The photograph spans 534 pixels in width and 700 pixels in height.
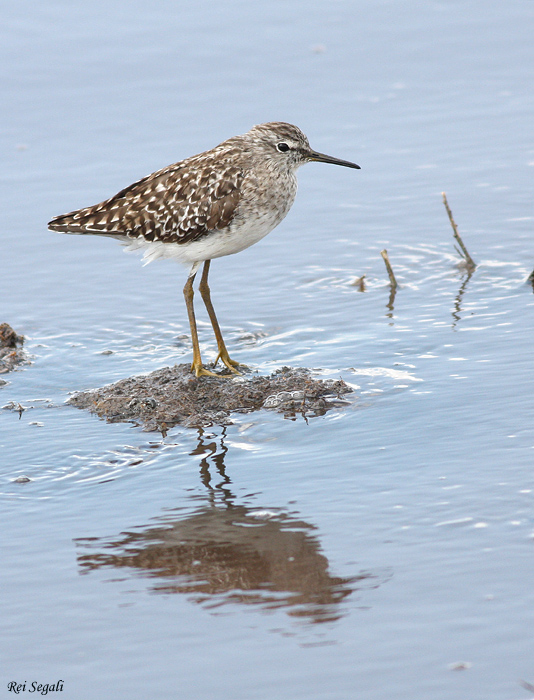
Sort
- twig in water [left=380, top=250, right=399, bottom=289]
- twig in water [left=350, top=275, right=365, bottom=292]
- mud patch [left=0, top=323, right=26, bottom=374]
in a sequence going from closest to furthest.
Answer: mud patch [left=0, top=323, right=26, bottom=374], twig in water [left=380, top=250, right=399, bottom=289], twig in water [left=350, top=275, right=365, bottom=292]

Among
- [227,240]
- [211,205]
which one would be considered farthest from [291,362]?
[211,205]


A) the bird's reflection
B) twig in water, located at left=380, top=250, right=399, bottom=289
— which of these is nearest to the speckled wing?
twig in water, located at left=380, top=250, right=399, bottom=289

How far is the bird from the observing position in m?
8.09

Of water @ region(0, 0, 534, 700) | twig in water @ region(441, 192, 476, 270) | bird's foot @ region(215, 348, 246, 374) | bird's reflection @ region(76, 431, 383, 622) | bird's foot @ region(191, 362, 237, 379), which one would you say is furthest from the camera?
twig in water @ region(441, 192, 476, 270)

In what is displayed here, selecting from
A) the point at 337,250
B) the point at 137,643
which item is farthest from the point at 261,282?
the point at 137,643

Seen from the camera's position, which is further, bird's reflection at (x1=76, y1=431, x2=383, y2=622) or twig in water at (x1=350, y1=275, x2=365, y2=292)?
twig in water at (x1=350, y1=275, x2=365, y2=292)

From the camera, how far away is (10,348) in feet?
29.1

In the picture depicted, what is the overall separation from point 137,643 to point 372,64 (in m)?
11.7

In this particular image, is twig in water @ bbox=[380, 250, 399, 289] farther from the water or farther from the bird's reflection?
the bird's reflection

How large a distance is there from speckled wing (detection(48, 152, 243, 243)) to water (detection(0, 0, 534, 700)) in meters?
1.08

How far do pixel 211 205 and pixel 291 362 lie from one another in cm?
141

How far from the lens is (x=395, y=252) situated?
10508 mm

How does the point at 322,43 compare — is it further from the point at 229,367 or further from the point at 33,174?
the point at 229,367

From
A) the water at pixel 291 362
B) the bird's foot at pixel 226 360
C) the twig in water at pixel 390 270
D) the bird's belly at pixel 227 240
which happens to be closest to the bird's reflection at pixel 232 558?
the water at pixel 291 362
